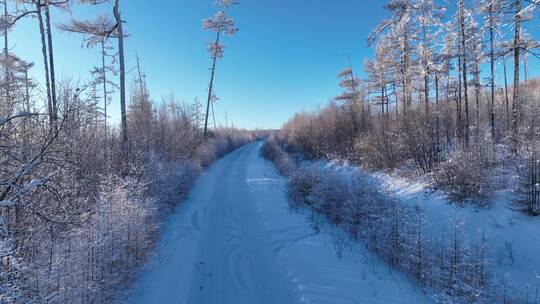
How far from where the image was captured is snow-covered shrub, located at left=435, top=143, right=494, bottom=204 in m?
6.54

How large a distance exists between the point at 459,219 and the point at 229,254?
546cm

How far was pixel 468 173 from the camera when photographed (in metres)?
6.80

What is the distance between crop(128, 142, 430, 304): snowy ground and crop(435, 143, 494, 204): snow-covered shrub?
12.1 ft

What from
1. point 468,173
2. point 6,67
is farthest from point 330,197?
point 6,67

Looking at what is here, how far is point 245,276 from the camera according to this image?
440 centimetres

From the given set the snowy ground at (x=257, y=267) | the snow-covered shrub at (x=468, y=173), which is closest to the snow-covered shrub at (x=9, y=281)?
the snowy ground at (x=257, y=267)

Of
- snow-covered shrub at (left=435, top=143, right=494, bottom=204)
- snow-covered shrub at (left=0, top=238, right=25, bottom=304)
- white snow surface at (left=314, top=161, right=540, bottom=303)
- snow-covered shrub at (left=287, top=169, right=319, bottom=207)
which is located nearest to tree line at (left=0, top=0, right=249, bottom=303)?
snow-covered shrub at (left=0, top=238, right=25, bottom=304)

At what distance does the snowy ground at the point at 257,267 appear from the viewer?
151 inches

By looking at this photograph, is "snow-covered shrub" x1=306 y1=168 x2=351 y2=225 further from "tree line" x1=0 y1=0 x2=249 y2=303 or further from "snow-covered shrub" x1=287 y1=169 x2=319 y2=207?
"tree line" x1=0 y1=0 x2=249 y2=303

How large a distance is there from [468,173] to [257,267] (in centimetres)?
602

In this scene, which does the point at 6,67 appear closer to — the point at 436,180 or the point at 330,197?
the point at 330,197

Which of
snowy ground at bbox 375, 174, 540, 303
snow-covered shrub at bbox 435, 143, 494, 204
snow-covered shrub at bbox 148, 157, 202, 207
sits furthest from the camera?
snow-covered shrub at bbox 148, 157, 202, 207

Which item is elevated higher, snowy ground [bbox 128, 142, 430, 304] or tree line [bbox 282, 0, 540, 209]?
tree line [bbox 282, 0, 540, 209]

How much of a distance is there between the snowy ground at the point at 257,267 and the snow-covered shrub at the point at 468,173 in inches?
146
